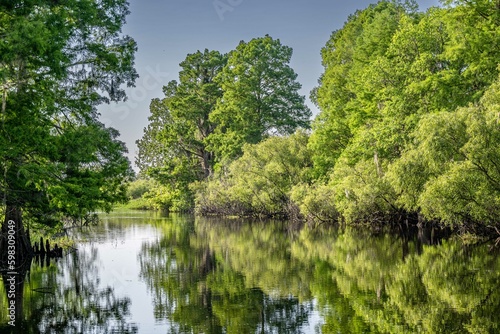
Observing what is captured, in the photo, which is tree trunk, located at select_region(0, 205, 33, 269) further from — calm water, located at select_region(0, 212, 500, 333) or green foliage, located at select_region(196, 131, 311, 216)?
green foliage, located at select_region(196, 131, 311, 216)

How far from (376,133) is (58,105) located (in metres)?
19.2

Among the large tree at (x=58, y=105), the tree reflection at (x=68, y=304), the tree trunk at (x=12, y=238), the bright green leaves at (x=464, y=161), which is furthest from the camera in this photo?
the bright green leaves at (x=464, y=161)

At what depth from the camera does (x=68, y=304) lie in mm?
14992

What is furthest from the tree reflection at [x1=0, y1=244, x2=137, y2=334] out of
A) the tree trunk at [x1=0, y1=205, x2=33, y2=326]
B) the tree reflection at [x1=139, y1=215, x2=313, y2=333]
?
the tree reflection at [x1=139, y1=215, x2=313, y2=333]

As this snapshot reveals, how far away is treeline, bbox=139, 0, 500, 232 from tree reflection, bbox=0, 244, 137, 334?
13071 mm

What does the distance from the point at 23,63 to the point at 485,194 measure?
16.3 m

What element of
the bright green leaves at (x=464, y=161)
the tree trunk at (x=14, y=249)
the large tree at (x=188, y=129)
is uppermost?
the large tree at (x=188, y=129)

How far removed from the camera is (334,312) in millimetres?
13062

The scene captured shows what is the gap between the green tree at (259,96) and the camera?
191 feet

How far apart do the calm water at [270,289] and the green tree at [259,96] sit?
31763mm

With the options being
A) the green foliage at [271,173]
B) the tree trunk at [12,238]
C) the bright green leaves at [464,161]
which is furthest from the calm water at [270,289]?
the green foliage at [271,173]

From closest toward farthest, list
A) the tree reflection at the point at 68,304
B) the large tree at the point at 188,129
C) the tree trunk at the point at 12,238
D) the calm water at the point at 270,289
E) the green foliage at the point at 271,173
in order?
the calm water at the point at 270,289 → the tree reflection at the point at 68,304 → the tree trunk at the point at 12,238 → the green foliage at the point at 271,173 → the large tree at the point at 188,129

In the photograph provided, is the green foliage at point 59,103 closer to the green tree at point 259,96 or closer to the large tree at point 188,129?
the green tree at point 259,96

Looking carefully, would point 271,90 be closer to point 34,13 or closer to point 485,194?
point 485,194
